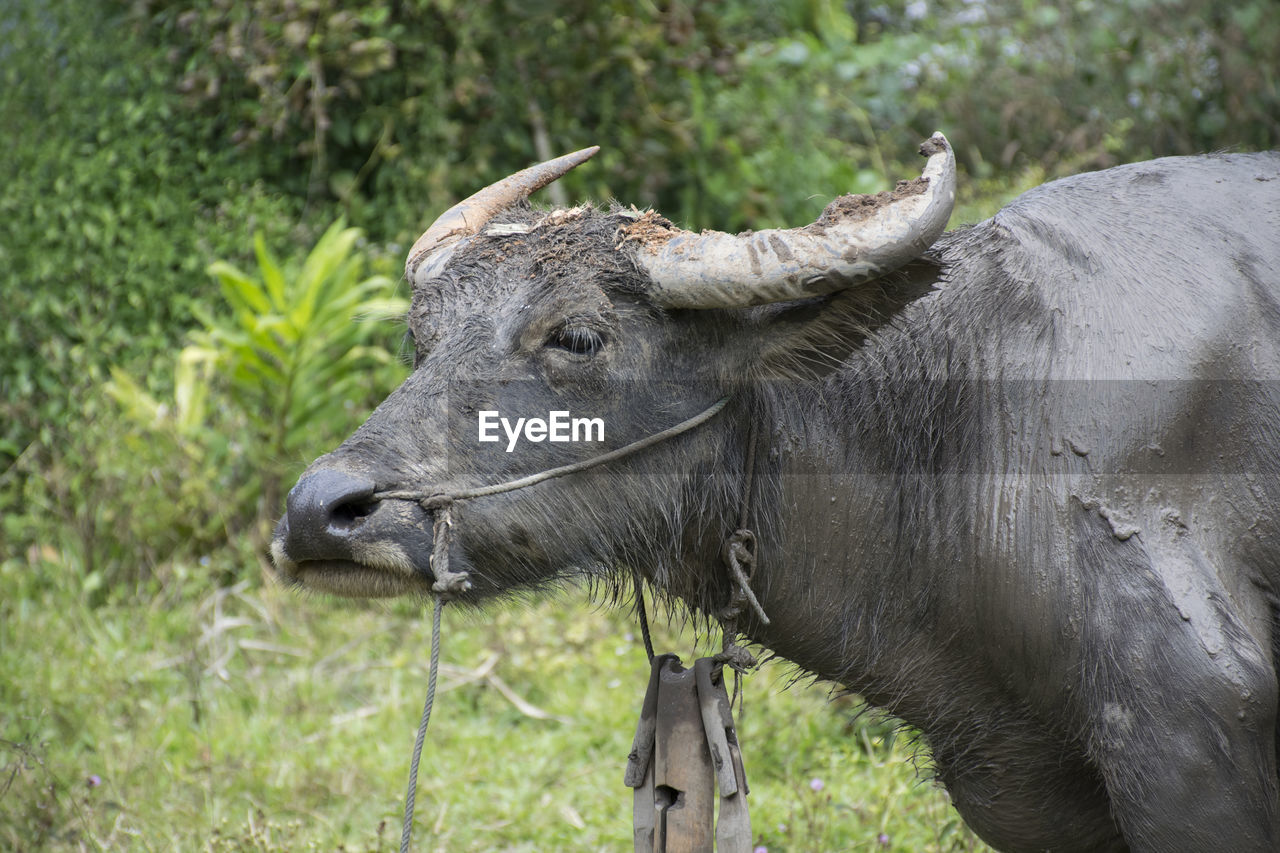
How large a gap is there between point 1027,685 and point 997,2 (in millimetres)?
8532

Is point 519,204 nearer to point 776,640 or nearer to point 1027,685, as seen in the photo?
Result: point 776,640

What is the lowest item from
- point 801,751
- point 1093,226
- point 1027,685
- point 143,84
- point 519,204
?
point 801,751

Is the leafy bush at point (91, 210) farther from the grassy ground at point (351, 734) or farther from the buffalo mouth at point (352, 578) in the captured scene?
the buffalo mouth at point (352, 578)

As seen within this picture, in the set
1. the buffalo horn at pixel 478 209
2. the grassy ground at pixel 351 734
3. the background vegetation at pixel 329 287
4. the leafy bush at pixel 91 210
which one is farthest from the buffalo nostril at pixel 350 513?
the leafy bush at pixel 91 210

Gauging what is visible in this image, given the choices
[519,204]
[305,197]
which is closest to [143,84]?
[305,197]

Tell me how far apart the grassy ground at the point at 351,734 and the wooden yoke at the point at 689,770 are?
1.10 m

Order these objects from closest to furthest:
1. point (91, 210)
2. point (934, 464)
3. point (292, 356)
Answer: point (934, 464) < point (292, 356) < point (91, 210)

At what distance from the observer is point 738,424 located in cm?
265

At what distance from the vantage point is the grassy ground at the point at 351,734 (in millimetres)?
3936

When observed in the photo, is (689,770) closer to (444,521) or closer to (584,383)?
(444,521)

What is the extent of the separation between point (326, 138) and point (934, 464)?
5754 mm

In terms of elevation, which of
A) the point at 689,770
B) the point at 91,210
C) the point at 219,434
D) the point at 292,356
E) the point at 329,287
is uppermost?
the point at 91,210

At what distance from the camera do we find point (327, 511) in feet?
7.58

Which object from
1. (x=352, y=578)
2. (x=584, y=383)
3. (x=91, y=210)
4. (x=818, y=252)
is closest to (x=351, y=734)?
(x=352, y=578)
